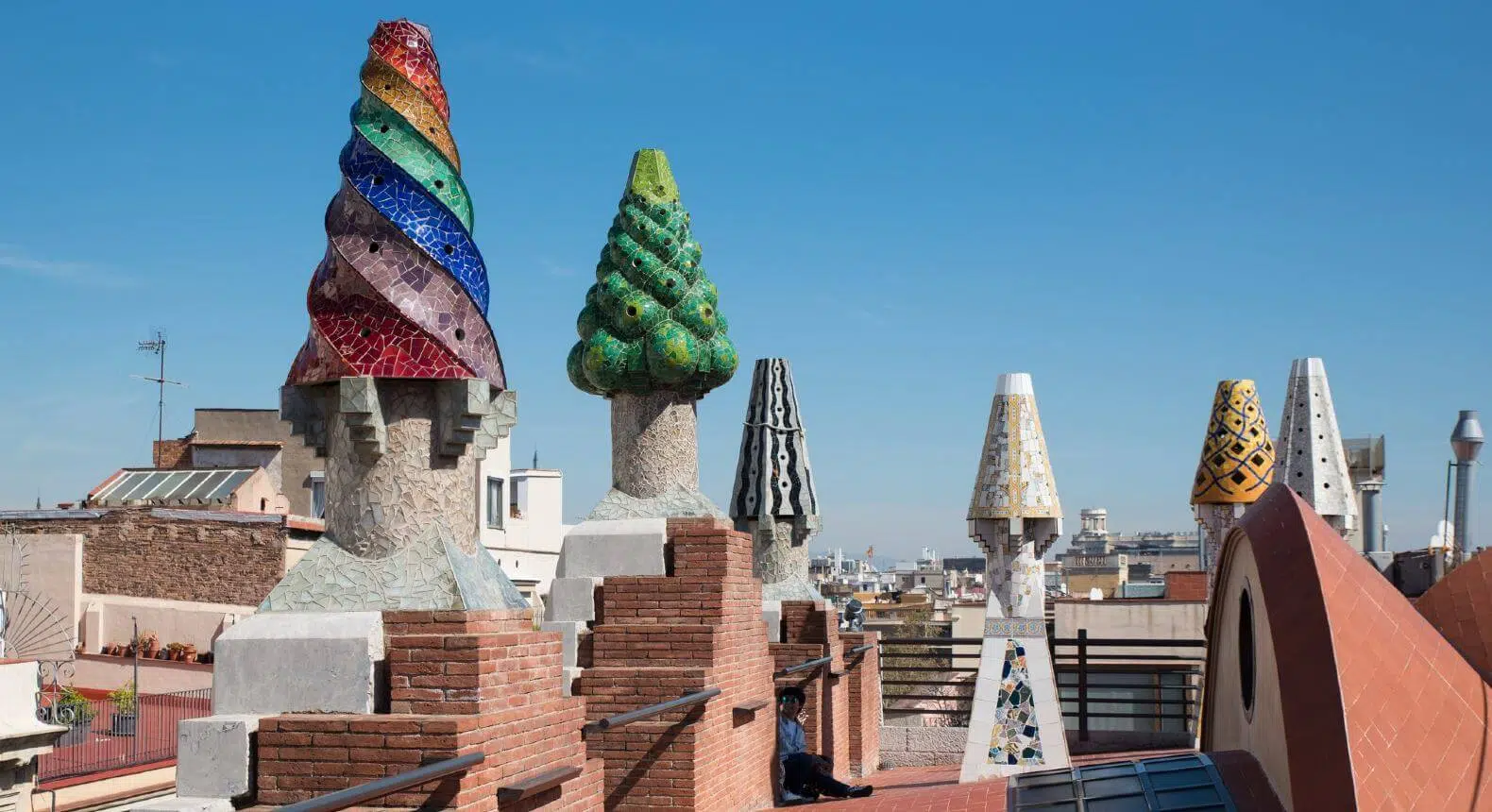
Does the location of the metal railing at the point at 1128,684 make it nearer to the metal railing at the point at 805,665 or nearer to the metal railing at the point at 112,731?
the metal railing at the point at 805,665

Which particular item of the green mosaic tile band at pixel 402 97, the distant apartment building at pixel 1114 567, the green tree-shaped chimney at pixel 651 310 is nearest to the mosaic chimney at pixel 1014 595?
the green tree-shaped chimney at pixel 651 310

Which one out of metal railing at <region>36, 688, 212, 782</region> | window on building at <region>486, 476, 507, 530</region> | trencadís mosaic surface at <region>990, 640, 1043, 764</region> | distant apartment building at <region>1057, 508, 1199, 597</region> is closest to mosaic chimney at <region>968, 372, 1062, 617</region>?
trencadís mosaic surface at <region>990, 640, 1043, 764</region>

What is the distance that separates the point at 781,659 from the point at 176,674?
35.1 feet

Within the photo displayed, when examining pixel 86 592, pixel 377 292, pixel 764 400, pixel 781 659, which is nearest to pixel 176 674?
pixel 86 592

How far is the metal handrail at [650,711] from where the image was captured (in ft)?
22.6

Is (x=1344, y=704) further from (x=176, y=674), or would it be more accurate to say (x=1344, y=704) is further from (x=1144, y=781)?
(x=176, y=674)

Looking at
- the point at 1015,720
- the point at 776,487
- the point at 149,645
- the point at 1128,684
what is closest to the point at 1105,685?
the point at 1128,684

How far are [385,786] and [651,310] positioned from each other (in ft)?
19.9

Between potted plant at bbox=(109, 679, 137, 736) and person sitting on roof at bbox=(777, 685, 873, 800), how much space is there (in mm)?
7709

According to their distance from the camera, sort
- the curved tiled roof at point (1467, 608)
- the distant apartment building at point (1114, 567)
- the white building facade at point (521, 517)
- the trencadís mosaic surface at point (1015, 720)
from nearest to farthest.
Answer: the curved tiled roof at point (1467, 608), the trencadís mosaic surface at point (1015, 720), the white building facade at point (521, 517), the distant apartment building at point (1114, 567)

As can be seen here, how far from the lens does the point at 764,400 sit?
52.5 feet

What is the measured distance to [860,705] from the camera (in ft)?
48.5

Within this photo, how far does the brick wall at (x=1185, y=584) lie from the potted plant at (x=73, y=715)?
23.2m

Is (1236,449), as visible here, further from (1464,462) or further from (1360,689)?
(1360,689)
